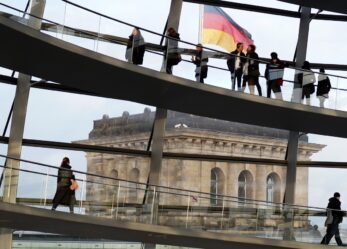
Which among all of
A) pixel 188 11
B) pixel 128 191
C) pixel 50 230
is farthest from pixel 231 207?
pixel 188 11

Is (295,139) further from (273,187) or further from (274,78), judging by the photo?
(274,78)

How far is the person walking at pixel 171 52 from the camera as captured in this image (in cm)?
2158

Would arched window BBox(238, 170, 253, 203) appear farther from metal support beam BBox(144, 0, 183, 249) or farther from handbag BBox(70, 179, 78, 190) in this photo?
handbag BBox(70, 179, 78, 190)

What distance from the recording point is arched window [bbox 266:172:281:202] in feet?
83.2

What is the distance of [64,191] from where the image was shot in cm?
1856

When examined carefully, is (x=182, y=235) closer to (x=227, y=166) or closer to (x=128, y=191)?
(x=128, y=191)

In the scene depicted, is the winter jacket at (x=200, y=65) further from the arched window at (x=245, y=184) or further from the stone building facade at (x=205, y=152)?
the arched window at (x=245, y=184)

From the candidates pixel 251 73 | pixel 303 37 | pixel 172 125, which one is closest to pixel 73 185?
pixel 251 73

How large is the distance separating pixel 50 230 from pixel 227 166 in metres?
6.92

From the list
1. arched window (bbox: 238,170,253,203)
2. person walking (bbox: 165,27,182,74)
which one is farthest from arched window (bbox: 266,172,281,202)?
person walking (bbox: 165,27,182,74)

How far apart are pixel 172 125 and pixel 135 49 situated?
4639 millimetres

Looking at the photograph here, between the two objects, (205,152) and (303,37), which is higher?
(303,37)

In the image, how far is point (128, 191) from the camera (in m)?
20.0

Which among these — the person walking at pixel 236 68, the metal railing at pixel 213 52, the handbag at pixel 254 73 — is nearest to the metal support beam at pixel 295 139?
the metal railing at pixel 213 52
